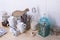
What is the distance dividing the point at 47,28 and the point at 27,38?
0.24 meters

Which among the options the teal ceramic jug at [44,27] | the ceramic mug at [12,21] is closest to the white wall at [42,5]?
the teal ceramic jug at [44,27]

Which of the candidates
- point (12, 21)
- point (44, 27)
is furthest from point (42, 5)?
point (12, 21)

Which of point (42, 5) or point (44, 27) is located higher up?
point (42, 5)

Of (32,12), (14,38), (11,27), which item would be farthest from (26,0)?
(14,38)

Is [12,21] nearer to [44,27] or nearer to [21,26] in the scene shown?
[21,26]

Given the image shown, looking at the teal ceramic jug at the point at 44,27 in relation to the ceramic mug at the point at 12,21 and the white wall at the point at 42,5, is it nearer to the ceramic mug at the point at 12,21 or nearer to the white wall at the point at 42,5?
the white wall at the point at 42,5

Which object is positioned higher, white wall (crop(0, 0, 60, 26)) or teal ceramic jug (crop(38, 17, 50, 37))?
white wall (crop(0, 0, 60, 26))

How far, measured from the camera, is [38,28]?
60.0 inches

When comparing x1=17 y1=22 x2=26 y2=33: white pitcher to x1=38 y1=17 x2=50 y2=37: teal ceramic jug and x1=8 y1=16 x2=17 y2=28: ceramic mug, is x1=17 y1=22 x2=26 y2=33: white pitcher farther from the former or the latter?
x1=38 y1=17 x2=50 y2=37: teal ceramic jug

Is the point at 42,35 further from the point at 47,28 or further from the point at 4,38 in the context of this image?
the point at 4,38

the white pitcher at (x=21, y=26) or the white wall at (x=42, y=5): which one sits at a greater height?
the white wall at (x=42, y=5)

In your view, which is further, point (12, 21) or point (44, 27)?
point (12, 21)

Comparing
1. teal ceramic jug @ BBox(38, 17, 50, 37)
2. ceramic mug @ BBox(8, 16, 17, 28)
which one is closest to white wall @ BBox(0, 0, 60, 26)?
teal ceramic jug @ BBox(38, 17, 50, 37)

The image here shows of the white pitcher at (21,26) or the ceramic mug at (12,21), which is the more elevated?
the ceramic mug at (12,21)
